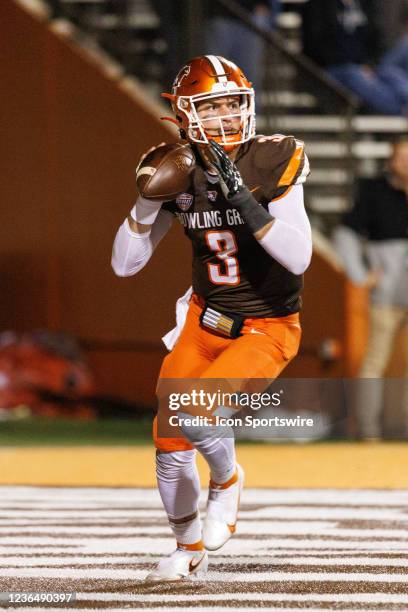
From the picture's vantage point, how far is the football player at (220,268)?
5383 millimetres

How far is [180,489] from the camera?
5.45 m

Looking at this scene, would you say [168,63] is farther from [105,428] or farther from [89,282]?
[105,428]

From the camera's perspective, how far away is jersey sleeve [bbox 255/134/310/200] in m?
5.39

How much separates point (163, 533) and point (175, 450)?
1.46 metres

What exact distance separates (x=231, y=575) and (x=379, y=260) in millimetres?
6059

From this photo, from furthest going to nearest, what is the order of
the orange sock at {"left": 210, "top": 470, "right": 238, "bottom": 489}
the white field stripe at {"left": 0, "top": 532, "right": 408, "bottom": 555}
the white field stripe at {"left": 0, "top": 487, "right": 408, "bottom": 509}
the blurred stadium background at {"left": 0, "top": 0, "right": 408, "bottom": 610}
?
1. the blurred stadium background at {"left": 0, "top": 0, "right": 408, "bottom": 610}
2. the white field stripe at {"left": 0, "top": 487, "right": 408, "bottom": 509}
3. the white field stripe at {"left": 0, "top": 532, "right": 408, "bottom": 555}
4. the orange sock at {"left": 210, "top": 470, "right": 238, "bottom": 489}

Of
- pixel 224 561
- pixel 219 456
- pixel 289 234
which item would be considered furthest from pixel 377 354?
pixel 289 234

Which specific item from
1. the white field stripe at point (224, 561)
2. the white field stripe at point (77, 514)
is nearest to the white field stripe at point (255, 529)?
the white field stripe at point (77, 514)

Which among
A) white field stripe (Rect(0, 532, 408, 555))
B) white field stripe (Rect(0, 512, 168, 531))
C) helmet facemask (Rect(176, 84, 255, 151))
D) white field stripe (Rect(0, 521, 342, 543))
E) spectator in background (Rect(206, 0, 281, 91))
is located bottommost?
white field stripe (Rect(0, 512, 168, 531))

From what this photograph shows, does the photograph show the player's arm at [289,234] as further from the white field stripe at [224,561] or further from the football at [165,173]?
the white field stripe at [224,561]

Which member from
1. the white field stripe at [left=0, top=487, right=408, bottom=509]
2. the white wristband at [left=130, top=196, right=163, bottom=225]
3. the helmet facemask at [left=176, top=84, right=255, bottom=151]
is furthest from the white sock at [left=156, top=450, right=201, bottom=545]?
the white field stripe at [left=0, top=487, right=408, bottom=509]

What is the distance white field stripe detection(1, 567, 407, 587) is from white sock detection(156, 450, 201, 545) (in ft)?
0.71

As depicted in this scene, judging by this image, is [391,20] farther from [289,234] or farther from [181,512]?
[181,512]

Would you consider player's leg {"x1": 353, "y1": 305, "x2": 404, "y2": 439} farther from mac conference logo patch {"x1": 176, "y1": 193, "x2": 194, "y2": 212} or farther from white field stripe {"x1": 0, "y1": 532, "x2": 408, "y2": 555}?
mac conference logo patch {"x1": 176, "y1": 193, "x2": 194, "y2": 212}
